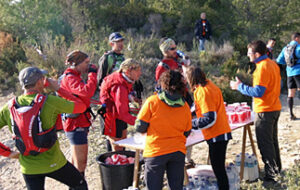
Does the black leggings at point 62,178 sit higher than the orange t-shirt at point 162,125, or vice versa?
the orange t-shirt at point 162,125

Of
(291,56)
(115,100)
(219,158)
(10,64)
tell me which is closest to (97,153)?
(115,100)

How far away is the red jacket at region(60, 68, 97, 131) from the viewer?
451 centimetres

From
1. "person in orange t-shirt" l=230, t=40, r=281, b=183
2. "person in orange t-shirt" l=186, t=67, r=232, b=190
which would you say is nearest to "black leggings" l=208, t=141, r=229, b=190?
"person in orange t-shirt" l=186, t=67, r=232, b=190

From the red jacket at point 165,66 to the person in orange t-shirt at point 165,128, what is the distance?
1.92 meters

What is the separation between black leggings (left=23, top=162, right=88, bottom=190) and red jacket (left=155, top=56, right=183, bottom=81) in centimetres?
235

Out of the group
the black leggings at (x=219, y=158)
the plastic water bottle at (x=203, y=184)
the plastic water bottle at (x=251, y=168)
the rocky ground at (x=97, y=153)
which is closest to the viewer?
the black leggings at (x=219, y=158)

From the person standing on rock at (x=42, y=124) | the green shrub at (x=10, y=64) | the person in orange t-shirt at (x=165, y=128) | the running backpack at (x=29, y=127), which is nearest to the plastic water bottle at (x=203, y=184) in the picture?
the person in orange t-shirt at (x=165, y=128)

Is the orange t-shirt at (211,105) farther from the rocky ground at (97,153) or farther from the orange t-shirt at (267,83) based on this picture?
the rocky ground at (97,153)

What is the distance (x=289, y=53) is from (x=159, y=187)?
18.1ft

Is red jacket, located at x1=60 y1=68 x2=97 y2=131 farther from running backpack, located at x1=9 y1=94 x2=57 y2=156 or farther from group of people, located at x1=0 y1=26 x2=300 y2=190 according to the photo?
running backpack, located at x1=9 y1=94 x2=57 y2=156

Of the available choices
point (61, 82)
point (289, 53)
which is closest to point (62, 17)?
point (289, 53)

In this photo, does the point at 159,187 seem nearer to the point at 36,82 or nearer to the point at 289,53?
the point at 36,82

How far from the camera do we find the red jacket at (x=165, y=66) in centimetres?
567

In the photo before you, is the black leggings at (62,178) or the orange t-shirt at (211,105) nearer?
the black leggings at (62,178)
